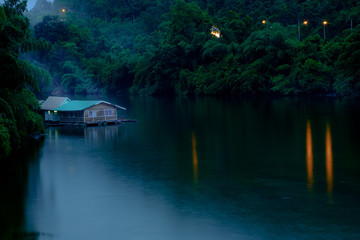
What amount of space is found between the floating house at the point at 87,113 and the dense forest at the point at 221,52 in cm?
3930

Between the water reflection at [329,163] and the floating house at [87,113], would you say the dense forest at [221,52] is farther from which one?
the floating house at [87,113]

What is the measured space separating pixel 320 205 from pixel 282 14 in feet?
352

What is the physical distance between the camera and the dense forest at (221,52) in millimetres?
101550

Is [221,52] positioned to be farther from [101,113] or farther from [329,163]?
[329,163]

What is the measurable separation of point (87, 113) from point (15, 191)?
3314cm

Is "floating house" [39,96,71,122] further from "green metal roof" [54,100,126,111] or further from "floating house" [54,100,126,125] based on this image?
"green metal roof" [54,100,126,111]

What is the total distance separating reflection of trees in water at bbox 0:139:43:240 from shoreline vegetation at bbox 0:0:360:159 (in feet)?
21.0

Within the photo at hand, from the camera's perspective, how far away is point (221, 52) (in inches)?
4938

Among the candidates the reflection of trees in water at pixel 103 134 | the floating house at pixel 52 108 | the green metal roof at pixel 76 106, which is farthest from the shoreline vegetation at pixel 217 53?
the green metal roof at pixel 76 106

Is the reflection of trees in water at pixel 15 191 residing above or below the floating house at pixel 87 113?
below

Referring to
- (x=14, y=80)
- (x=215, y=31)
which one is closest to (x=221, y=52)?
(x=215, y=31)

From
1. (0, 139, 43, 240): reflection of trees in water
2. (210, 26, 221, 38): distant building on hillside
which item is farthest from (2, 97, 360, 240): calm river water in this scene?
(210, 26, 221, 38): distant building on hillside

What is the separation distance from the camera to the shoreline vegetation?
101 m

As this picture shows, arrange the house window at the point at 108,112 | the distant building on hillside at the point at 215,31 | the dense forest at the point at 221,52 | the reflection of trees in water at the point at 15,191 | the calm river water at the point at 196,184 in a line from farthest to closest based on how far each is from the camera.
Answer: the distant building on hillside at the point at 215,31 → the dense forest at the point at 221,52 → the house window at the point at 108,112 → the calm river water at the point at 196,184 → the reflection of trees in water at the point at 15,191
